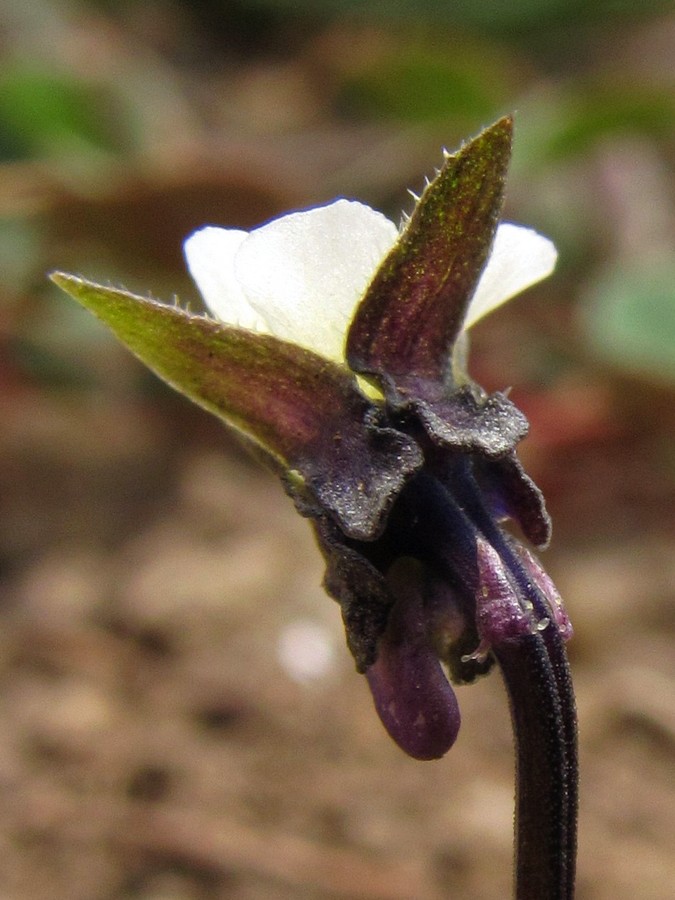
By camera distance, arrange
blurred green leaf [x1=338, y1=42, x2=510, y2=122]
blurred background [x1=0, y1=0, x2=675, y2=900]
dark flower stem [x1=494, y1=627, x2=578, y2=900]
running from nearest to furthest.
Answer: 1. dark flower stem [x1=494, y1=627, x2=578, y2=900]
2. blurred background [x1=0, y1=0, x2=675, y2=900]
3. blurred green leaf [x1=338, y1=42, x2=510, y2=122]

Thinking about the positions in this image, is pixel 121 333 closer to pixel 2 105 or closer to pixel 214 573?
pixel 214 573

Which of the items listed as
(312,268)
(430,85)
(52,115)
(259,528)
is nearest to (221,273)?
(312,268)

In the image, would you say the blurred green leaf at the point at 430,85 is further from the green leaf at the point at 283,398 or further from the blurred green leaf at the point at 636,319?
the green leaf at the point at 283,398

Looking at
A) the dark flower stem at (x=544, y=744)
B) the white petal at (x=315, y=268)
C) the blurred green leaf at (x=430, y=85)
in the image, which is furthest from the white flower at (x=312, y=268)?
the blurred green leaf at (x=430, y=85)

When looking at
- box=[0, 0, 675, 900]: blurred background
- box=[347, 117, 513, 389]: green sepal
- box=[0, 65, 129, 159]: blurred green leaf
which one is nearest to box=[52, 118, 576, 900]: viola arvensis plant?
box=[347, 117, 513, 389]: green sepal

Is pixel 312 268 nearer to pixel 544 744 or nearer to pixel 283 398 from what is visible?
pixel 283 398

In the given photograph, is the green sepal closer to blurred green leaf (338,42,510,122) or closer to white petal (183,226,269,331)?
white petal (183,226,269,331)

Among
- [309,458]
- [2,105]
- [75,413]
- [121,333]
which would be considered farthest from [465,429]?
[2,105]
